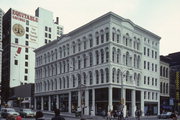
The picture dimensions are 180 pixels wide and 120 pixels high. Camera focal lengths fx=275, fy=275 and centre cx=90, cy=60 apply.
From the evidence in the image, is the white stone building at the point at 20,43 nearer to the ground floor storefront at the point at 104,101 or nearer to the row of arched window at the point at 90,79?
the row of arched window at the point at 90,79

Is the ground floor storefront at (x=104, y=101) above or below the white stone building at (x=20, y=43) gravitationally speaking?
below

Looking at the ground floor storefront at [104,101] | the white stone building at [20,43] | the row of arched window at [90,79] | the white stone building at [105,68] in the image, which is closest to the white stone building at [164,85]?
the white stone building at [105,68]

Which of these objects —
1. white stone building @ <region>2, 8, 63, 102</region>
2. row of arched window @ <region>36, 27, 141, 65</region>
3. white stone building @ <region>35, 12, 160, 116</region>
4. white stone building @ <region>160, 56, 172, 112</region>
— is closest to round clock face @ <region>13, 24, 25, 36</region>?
white stone building @ <region>2, 8, 63, 102</region>

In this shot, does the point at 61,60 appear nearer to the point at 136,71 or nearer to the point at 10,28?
the point at 136,71

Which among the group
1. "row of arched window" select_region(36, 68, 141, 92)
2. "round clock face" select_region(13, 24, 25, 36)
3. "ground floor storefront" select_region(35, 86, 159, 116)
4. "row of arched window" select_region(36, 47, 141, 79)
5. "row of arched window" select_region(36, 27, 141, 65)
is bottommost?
"ground floor storefront" select_region(35, 86, 159, 116)

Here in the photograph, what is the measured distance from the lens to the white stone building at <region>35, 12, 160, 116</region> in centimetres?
5406

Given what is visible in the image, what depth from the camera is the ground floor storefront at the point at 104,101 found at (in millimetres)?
53312

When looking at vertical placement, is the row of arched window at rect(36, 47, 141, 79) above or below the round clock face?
below

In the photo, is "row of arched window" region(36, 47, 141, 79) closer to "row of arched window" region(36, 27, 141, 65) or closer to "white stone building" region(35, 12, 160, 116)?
"white stone building" region(35, 12, 160, 116)

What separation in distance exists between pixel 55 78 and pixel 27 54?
142 feet

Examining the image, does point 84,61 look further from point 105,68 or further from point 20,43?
point 20,43

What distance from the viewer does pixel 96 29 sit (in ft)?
188

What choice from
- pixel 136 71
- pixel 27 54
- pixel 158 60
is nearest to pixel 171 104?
pixel 158 60

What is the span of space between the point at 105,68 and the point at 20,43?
6475 cm
